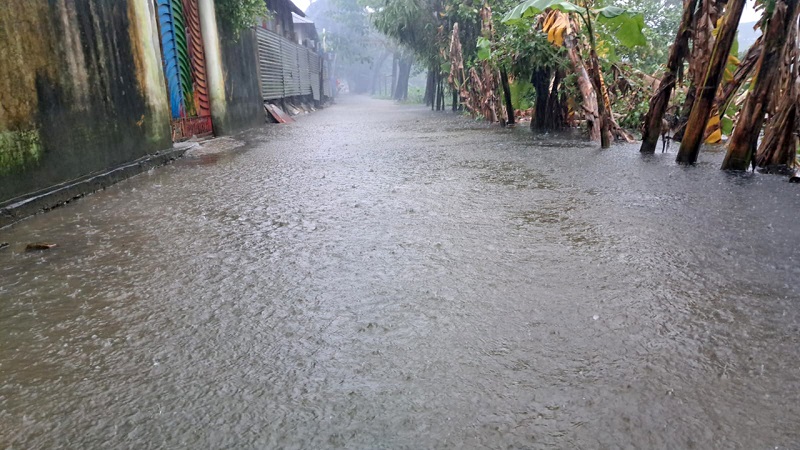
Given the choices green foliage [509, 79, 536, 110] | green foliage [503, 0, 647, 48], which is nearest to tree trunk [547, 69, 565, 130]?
green foliage [509, 79, 536, 110]

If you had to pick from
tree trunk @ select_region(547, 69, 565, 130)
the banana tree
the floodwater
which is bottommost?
the floodwater

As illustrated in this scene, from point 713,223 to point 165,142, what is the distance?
20.2ft

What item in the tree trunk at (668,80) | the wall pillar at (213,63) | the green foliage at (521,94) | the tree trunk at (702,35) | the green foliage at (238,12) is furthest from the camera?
the green foliage at (521,94)

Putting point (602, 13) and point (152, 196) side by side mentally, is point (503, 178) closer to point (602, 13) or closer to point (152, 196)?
point (602, 13)

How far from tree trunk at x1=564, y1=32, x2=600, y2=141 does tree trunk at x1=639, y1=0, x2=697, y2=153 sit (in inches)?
63.5

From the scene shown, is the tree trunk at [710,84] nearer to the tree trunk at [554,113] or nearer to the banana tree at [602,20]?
the banana tree at [602,20]

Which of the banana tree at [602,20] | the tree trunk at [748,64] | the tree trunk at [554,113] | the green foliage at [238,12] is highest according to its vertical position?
the green foliage at [238,12]

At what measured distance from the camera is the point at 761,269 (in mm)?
2559

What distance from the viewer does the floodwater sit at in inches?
58.3

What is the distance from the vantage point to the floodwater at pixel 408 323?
4.86ft

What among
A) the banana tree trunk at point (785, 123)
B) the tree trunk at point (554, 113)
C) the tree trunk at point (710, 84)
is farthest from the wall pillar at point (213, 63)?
the banana tree trunk at point (785, 123)

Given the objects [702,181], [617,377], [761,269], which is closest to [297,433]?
[617,377]

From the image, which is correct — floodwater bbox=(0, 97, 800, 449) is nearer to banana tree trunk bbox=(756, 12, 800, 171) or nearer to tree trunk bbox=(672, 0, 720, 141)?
banana tree trunk bbox=(756, 12, 800, 171)

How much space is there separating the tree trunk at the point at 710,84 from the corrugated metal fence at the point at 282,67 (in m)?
10.8
